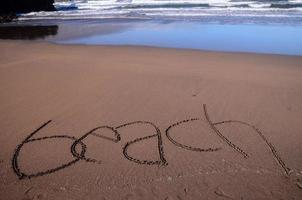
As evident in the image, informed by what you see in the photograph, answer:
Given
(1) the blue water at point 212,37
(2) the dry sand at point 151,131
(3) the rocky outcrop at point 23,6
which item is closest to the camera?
(2) the dry sand at point 151,131

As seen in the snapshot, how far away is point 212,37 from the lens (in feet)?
35.0

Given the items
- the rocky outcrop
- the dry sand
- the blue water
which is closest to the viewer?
the dry sand

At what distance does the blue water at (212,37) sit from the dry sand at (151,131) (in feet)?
6.98

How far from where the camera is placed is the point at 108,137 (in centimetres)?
410

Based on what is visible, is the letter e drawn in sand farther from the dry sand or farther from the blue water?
the blue water

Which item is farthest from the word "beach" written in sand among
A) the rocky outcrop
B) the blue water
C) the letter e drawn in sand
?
the rocky outcrop

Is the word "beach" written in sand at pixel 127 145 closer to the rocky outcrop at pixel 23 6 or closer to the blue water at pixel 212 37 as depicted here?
the blue water at pixel 212 37

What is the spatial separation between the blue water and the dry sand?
2.13m

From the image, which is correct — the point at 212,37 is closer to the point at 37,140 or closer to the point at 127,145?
the point at 127,145

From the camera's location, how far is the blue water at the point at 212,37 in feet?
29.7

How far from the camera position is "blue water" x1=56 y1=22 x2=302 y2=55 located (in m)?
9.06

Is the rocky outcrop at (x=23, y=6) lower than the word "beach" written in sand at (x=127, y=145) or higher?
lower

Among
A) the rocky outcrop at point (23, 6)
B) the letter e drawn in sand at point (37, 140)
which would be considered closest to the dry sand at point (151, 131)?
the letter e drawn in sand at point (37, 140)

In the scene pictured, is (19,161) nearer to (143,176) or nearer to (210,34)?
(143,176)
